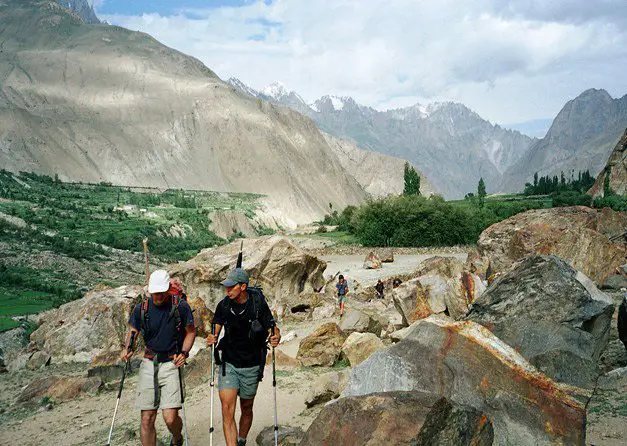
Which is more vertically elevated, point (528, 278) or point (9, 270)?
point (528, 278)

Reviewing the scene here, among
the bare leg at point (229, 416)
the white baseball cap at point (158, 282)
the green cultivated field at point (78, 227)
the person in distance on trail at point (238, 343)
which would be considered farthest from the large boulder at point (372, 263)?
the white baseball cap at point (158, 282)

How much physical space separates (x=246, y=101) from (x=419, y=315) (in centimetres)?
13256

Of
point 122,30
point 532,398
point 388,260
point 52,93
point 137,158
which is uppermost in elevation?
point 122,30

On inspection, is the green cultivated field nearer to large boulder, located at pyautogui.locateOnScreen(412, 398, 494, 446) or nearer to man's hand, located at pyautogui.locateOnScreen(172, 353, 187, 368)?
man's hand, located at pyautogui.locateOnScreen(172, 353, 187, 368)

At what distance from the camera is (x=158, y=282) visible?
671cm

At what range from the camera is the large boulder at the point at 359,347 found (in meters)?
10.7

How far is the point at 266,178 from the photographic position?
12144 centimetres

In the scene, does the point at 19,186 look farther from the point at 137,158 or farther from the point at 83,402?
the point at 83,402

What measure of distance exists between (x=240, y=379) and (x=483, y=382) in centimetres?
287

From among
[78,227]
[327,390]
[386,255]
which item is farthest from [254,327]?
[78,227]

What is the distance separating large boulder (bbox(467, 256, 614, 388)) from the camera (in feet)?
23.8

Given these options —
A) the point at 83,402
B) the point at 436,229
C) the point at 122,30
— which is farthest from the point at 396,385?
the point at 122,30

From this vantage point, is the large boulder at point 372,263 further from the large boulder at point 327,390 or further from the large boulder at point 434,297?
the large boulder at point 327,390

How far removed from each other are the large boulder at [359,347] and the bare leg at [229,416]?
429 centimetres
